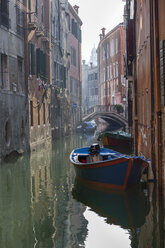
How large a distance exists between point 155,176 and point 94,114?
32810 millimetres

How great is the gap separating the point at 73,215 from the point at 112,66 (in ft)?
157

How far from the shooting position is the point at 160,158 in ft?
36.4

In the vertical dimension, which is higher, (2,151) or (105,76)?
(105,76)

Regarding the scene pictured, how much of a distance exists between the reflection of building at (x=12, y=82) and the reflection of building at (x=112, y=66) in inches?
1104

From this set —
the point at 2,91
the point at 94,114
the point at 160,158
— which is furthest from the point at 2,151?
the point at 94,114

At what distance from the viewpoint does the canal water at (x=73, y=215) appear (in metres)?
7.56

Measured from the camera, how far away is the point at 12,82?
20.2 meters

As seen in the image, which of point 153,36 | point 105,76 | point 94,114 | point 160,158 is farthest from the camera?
point 105,76

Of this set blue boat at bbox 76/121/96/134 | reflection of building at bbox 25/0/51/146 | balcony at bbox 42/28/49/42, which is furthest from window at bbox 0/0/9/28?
blue boat at bbox 76/121/96/134

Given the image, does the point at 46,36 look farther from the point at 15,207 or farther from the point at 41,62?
the point at 15,207

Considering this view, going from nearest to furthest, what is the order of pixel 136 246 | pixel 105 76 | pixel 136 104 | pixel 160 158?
pixel 136 246 → pixel 160 158 → pixel 136 104 → pixel 105 76

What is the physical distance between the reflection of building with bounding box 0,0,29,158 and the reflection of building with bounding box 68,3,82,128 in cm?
1834

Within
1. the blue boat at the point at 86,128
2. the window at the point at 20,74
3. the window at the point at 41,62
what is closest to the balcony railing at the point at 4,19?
the window at the point at 20,74

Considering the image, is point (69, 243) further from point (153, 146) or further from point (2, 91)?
point (2, 91)
